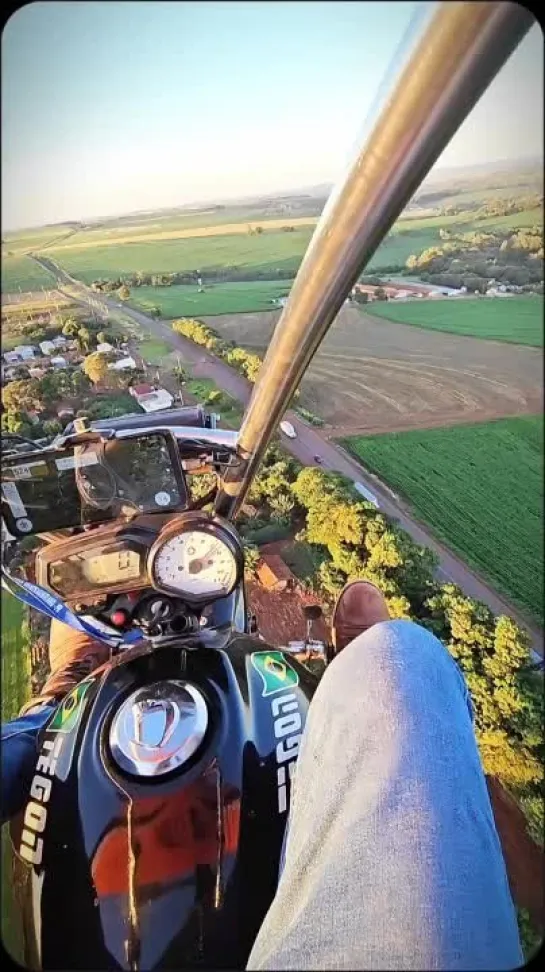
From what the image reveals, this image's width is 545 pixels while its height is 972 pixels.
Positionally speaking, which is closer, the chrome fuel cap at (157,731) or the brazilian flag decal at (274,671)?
the chrome fuel cap at (157,731)

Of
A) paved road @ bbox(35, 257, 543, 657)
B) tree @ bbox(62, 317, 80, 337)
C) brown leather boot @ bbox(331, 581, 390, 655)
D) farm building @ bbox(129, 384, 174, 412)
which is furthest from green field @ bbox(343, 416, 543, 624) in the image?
tree @ bbox(62, 317, 80, 337)

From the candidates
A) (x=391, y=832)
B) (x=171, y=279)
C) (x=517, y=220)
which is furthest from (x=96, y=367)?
(x=391, y=832)

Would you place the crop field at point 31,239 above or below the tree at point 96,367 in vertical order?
above

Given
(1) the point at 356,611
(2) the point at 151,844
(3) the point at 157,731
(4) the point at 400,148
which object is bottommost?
(2) the point at 151,844

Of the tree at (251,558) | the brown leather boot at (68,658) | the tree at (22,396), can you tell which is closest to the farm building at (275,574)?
the tree at (251,558)

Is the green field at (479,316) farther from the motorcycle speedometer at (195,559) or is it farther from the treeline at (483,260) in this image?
the motorcycle speedometer at (195,559)

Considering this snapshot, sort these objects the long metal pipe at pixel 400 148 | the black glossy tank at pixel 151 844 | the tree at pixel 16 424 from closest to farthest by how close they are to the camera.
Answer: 1. the long metal pipe at pixel 400 148
2. the black glossy tank at pixel 151 844
3. the tree at pixel 16 424

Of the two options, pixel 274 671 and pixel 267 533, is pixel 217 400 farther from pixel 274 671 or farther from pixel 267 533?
pixel 274 671
